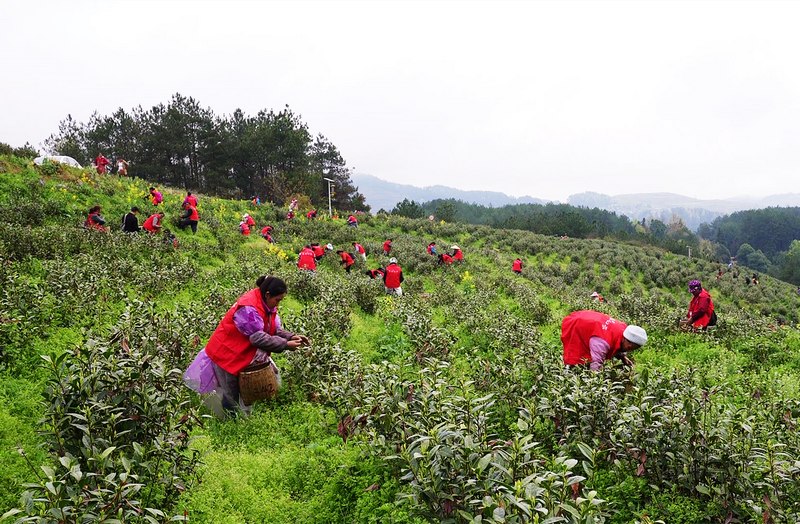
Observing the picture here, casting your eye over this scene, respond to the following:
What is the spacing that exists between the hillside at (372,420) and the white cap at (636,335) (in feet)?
1.62

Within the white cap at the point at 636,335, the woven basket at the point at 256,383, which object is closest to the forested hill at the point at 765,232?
the white cap at the point at 636,335

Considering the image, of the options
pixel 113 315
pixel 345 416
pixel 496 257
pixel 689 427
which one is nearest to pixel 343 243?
pixel 496 257

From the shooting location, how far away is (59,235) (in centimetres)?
1126

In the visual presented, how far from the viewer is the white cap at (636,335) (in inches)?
219

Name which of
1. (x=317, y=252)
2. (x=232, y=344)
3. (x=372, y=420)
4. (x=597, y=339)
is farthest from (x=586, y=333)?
(x=317, y=252)

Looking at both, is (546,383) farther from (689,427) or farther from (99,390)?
(99,390)

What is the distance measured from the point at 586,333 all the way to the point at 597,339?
188mm

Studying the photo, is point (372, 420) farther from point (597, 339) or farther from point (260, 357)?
point (597, 339)

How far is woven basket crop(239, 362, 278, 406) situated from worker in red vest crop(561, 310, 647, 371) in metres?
3.85

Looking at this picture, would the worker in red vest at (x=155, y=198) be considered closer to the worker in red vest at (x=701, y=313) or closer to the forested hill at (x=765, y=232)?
the worker in red vest at (x=701, y=313)

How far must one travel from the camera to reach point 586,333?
6020 mm

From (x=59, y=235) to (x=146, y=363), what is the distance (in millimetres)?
10039

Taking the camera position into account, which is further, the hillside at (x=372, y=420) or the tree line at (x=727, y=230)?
the tree line at (x=727, y=230)

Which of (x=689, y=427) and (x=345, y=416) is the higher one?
(x=689, y=427)
